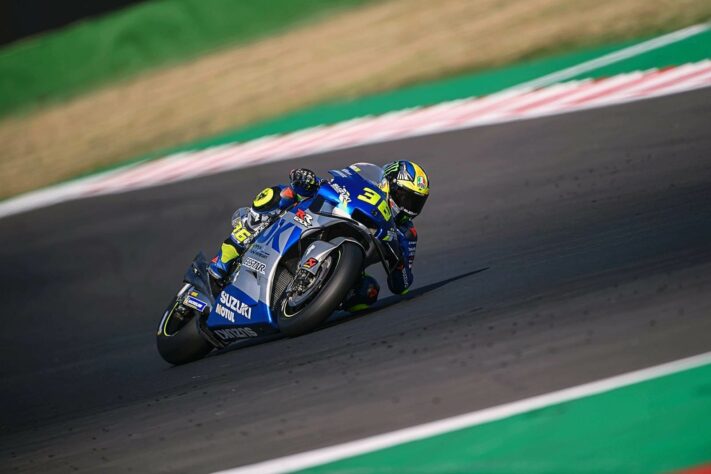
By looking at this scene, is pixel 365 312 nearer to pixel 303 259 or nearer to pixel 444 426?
pixel 303 259

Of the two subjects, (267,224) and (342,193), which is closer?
(342,193)

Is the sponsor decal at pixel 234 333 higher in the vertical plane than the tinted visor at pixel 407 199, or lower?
lower

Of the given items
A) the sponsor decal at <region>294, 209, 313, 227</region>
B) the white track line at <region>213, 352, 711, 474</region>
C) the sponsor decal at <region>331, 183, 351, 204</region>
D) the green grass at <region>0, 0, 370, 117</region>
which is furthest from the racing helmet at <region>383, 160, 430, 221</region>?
the green grass at <region>0, 0, 370, 117</region>

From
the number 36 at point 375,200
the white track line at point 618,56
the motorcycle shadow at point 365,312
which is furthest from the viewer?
the white track line at point 618,56

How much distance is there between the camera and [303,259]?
6.90 metres

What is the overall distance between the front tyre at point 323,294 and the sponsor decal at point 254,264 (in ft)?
0.94

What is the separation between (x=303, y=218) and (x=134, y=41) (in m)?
14.0

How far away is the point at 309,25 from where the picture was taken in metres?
20.8

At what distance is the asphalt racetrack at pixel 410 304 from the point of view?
528 centimetres

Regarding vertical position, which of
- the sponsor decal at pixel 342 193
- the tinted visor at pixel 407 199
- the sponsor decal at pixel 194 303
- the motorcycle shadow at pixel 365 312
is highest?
the sponsor decal at pixel 342 193

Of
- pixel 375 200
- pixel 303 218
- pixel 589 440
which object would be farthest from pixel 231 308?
pixel 589 440

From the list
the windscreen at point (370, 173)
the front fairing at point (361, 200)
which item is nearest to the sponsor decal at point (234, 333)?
the front fairing at point (361, 200)

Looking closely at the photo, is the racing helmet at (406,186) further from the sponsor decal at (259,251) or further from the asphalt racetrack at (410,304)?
the sponsor decal at (259,251)

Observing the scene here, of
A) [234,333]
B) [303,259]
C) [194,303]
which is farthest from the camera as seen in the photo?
[194,303]
